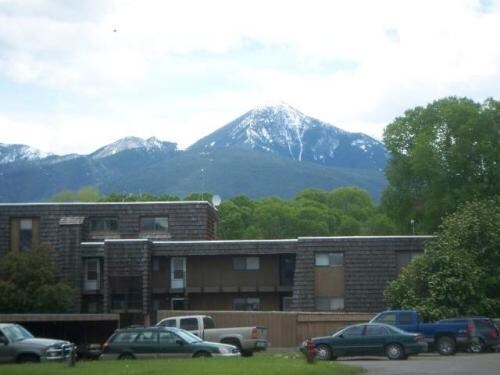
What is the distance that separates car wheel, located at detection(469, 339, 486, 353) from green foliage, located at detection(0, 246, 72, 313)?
79.2 feet

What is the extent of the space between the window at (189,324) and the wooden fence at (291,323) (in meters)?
8.11

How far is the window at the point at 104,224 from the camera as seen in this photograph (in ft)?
201

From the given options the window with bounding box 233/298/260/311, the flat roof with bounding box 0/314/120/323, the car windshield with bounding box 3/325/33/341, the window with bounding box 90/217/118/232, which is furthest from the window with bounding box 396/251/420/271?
the car windshield with bounding box 3/325/33/341

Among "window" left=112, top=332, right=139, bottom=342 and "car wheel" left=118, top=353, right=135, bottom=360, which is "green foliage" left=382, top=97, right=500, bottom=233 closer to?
"window" left=112, top=332, right=139, bottom=342

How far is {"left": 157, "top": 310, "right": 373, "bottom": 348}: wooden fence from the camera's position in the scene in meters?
48.7

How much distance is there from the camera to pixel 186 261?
196 feet

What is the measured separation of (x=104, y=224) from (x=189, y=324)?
72.4 ft

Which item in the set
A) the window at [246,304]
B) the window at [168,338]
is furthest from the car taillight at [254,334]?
the window at [246,304]

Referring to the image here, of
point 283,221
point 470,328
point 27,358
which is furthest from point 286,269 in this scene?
point 283,221

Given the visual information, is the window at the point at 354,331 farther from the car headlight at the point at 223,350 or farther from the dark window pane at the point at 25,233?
the dark window pane at the point at 25,233

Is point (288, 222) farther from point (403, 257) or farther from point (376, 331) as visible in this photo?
point (376, 331)

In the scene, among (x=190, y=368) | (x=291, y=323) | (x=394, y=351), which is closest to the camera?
(x=190, y=368)

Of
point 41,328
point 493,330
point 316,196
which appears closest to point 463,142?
point 493,330

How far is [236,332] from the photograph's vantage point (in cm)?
3872
